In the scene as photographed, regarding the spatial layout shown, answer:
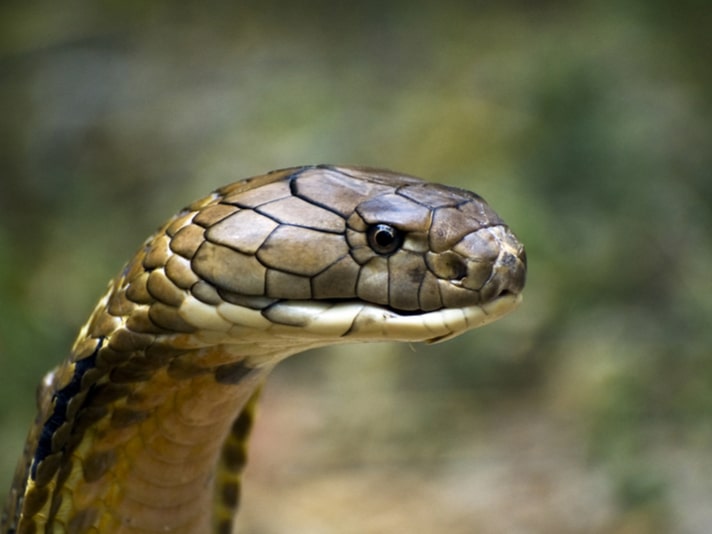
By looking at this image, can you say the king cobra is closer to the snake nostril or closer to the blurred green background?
the snake nostril

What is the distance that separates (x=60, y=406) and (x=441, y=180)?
11.5 ft

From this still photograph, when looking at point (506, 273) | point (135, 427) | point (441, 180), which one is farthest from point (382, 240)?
point (441, 180)

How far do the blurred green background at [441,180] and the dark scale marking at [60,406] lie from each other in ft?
6.65

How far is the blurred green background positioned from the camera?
11.5 feet

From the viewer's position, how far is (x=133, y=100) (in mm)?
5973

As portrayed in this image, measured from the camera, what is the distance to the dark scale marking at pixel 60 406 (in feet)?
4.27

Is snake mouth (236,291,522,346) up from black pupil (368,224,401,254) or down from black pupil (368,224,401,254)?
down

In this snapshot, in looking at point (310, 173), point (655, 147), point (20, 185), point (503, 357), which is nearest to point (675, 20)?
point (655, 147)

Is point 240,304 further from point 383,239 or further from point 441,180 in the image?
point 441,180

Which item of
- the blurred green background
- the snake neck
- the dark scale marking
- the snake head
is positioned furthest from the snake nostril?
the blurred green background

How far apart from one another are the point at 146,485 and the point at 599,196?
10.1 feet

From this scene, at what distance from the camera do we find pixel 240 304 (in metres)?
1.24

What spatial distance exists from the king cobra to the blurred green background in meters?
1.93

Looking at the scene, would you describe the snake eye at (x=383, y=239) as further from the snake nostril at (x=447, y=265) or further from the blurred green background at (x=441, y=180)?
the blurred green background at (x=441, y=180)
